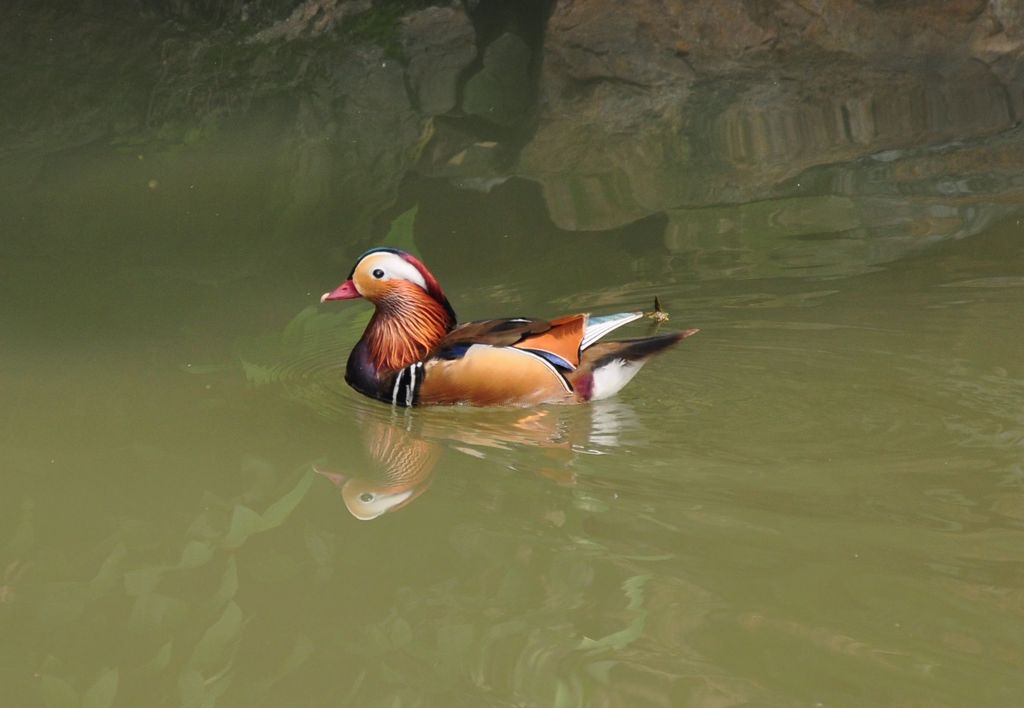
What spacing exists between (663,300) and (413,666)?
9.49 feet

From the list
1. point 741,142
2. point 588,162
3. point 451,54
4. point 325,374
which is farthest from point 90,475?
point 451,54

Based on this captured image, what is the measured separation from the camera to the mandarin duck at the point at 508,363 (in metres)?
5.13

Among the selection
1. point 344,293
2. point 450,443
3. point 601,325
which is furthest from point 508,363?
point 344,293

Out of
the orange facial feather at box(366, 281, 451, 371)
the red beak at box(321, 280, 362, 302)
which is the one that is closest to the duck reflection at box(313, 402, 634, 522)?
the orange facial feather at box(366, 281, 451, 371)

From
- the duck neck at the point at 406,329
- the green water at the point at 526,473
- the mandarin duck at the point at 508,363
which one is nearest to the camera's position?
the green water at the point at 526,473

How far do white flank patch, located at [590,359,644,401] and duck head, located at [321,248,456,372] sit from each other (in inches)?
27.1

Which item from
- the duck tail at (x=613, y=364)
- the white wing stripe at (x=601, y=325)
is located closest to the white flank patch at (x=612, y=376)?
the duck tail at (x=613, y=364)

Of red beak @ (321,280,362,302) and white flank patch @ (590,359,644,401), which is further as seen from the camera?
red beak @ (321,280,362,302)

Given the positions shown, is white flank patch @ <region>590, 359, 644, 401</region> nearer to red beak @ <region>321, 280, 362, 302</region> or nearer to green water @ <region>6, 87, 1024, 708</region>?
green water @ <region>6, 87, 1024, 708</region>

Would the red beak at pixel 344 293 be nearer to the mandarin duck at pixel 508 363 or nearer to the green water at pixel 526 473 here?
the mandarin duck at pixel 508 363

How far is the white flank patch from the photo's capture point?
16.9 ft

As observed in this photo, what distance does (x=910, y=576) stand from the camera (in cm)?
361

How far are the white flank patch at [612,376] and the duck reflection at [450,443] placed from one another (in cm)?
4

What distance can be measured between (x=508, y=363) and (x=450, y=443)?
1.58 feet
